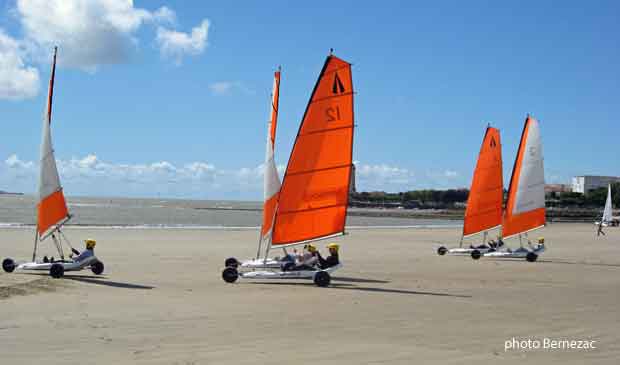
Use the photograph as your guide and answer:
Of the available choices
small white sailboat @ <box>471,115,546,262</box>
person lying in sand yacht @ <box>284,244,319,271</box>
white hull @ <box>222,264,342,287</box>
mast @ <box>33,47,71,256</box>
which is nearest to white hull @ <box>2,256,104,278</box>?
mast @ <box>33,47,71,256</box>

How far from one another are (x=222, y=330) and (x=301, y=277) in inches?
246

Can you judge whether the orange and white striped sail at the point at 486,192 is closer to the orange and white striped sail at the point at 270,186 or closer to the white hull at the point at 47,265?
the orange and white striped sail at the point at 270,186

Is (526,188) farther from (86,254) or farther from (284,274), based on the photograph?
(86,254)

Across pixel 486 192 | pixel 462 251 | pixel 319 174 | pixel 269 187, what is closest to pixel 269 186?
pixel 269 187

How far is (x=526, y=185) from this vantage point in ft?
89.2

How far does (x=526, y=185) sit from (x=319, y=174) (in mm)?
14257

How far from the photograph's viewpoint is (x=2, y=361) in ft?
24.1

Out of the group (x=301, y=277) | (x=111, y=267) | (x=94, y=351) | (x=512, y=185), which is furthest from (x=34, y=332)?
(x=512, y=185)

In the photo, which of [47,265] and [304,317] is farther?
[47,265]

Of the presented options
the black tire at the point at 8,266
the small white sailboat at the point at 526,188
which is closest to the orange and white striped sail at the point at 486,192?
the small white sailboat at the point at 526,188

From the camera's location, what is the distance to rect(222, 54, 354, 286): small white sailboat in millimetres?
15562

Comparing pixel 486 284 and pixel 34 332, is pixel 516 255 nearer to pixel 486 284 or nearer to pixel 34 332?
pixel 486 284

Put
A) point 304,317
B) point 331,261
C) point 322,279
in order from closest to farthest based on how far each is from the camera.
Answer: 1. point 304,317
2. point 322,279
3. point 331,261

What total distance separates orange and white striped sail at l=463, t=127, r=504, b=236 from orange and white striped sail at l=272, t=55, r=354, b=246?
13726 millimetres
